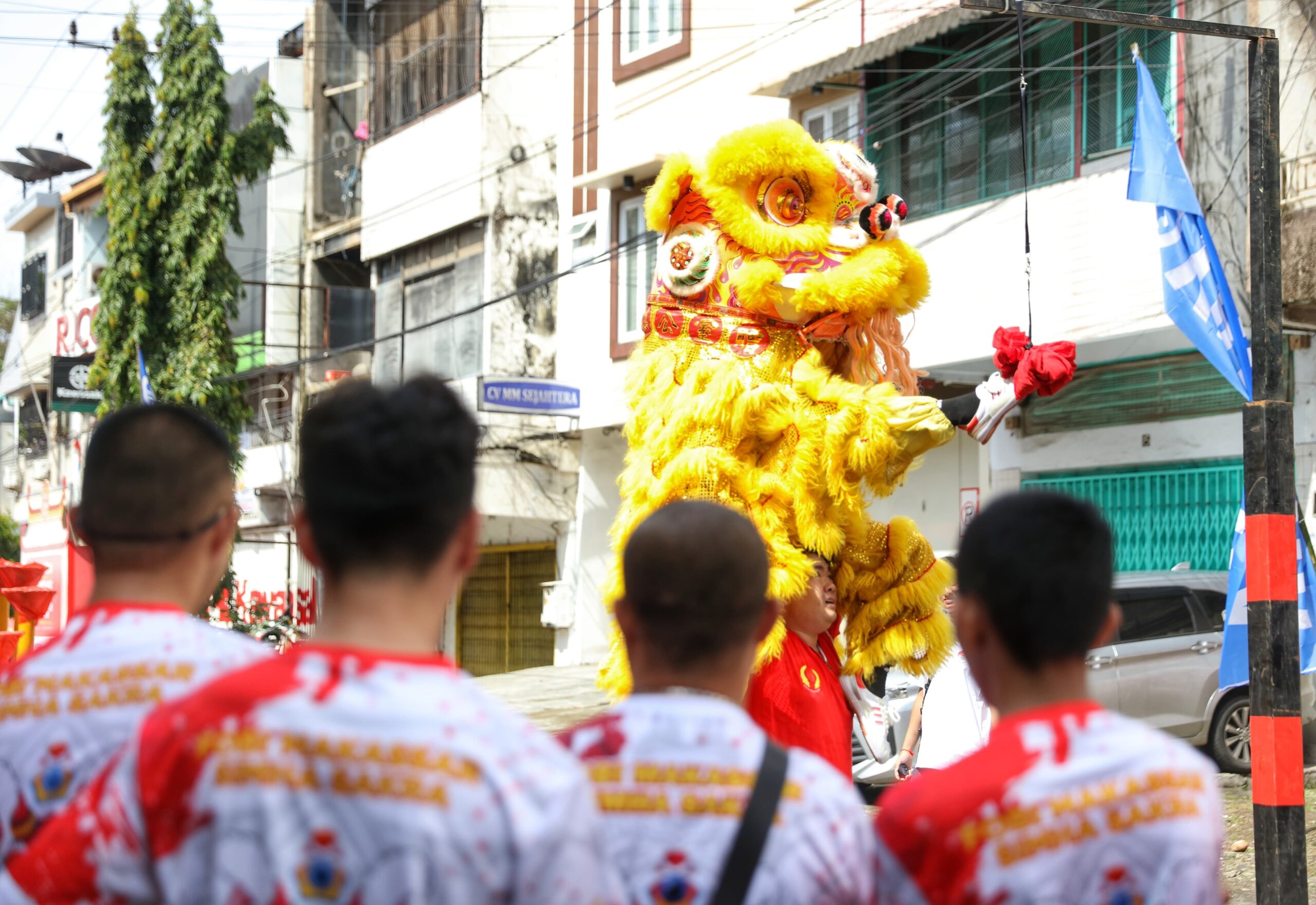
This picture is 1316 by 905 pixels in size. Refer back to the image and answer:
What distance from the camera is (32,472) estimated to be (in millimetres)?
28578

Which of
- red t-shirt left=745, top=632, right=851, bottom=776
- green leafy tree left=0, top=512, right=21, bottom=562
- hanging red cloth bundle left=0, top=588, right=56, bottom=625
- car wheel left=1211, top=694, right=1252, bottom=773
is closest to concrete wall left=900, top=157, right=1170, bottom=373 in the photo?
car wheel left=1211, top=694, right=1252, bottom=773

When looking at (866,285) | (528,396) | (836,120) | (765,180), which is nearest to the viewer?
(866,285)

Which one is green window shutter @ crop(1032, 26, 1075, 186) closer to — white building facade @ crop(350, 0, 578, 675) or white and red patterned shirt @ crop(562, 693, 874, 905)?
white building facade @ crop(350, 0, 578, 675)

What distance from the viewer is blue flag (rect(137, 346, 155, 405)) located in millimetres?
13656

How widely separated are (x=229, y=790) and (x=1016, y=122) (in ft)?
35.4

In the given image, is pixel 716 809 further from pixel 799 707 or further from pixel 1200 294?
pixel 1200 294

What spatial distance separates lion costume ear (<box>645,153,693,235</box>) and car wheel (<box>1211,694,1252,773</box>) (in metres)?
6.38

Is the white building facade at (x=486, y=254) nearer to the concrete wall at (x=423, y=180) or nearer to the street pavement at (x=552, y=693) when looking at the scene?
the concrete wall at (x=423, y=180)

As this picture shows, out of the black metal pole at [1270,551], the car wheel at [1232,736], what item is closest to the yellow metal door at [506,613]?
the car wheel at [1232,736]

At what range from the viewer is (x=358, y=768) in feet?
5.17

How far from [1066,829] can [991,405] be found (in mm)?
2667

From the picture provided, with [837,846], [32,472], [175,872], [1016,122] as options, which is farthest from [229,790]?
[32,472]

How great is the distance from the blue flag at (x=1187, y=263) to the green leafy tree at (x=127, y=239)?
10.7m

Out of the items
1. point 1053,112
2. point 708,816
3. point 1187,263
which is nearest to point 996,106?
point 1053,112
